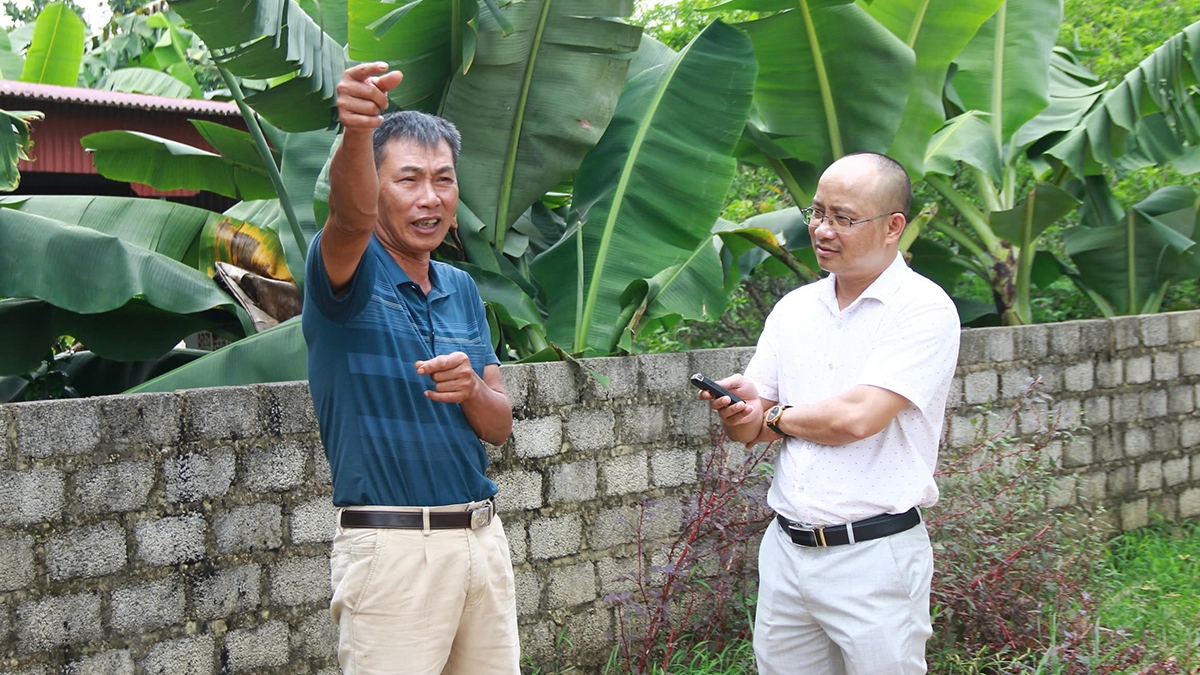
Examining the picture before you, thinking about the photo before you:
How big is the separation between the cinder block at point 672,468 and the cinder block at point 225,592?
1.79m

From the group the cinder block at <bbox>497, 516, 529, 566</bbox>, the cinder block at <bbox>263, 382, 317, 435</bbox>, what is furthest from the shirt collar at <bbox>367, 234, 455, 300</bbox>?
the cinder block at <bbox>497, 516, 529, 566</bbox>

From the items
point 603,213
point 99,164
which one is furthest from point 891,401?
point 99,164

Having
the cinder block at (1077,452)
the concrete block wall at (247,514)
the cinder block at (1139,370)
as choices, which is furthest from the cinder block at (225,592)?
the cinder block at (1139,370)

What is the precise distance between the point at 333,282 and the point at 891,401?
1.36 meters

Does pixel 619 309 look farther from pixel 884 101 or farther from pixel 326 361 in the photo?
pixel 326 361

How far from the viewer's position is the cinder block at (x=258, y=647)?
3.52 metres

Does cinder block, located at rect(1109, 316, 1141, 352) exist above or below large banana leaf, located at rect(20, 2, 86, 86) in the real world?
below

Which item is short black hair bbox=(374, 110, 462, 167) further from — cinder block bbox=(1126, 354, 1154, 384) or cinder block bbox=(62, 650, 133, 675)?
cinder block bbox=(1126, 354, 1154, 384)

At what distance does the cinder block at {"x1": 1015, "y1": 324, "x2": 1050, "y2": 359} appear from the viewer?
244 inches

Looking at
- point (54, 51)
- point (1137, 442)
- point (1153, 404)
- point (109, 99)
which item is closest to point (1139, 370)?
point (1153, 404)

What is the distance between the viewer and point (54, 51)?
7.25 meters

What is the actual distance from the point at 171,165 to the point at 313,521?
2.23 meters

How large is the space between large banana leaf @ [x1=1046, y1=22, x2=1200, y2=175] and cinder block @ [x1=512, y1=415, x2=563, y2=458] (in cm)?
392

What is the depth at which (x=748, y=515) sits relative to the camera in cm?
462
